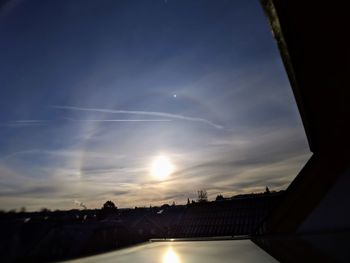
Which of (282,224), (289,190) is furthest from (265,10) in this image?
(282,224)

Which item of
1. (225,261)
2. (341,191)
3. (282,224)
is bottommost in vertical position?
(225,261)

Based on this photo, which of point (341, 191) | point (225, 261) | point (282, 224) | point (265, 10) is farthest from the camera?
point (225, 261)

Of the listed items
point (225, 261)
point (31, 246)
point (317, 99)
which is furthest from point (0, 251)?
point (317, 99)

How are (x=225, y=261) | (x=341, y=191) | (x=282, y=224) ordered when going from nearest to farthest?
(x=341, y=191), (x=282, y=224), (x=225, y=261)

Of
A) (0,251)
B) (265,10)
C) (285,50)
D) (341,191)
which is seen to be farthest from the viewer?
(0,251)

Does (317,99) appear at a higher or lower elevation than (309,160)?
higher

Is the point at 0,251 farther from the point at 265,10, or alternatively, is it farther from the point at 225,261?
the point at 265,10

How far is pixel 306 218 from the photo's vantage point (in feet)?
13.5

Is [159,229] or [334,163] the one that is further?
[159,229]

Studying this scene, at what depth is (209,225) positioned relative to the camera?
1642 cm

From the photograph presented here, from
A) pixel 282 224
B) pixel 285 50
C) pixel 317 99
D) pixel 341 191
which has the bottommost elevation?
pixel 282 224

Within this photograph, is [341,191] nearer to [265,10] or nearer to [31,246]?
[265,10]

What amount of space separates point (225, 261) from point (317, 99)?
3.67 metres

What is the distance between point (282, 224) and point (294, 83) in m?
2.33
